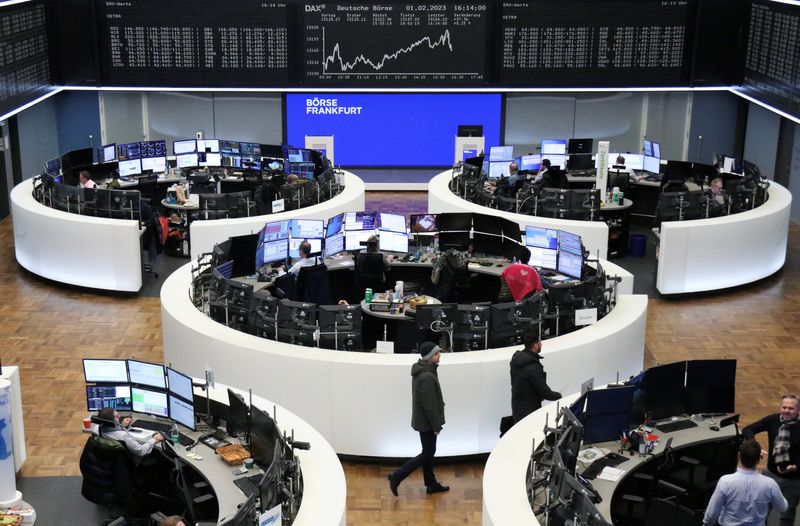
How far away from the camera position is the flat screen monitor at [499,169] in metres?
16.9

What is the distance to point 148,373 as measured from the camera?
28.0ft

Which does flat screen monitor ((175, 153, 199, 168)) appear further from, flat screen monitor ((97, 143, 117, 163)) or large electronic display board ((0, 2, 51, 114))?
large electronic display board ((0, 2, 51, 114))

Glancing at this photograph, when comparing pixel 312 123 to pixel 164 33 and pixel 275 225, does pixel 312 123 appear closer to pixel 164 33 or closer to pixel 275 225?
pixel 164 33

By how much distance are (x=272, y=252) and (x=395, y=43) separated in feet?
24.1

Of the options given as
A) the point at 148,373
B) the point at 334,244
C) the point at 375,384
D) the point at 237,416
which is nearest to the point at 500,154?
the point at 334,244

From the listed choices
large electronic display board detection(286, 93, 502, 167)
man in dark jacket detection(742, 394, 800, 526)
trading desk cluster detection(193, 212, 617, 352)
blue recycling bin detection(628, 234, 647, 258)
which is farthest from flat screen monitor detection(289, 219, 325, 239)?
large electronic display board detection(286, 93, 502, 167)

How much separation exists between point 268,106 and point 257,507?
13.7m

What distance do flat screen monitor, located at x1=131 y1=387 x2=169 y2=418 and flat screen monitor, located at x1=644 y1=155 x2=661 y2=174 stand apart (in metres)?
11.0

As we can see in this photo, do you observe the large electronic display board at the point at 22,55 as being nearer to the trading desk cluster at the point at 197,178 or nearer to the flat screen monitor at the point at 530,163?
the trading desk cluster at the point at 197,178

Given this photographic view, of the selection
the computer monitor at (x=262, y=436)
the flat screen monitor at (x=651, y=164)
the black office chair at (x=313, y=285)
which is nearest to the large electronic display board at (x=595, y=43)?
the flat screen monitor at (x=651, y=164)

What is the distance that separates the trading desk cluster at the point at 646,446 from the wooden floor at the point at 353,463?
1317 millimetres

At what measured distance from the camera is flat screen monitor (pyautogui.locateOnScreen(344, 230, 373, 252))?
12.9m

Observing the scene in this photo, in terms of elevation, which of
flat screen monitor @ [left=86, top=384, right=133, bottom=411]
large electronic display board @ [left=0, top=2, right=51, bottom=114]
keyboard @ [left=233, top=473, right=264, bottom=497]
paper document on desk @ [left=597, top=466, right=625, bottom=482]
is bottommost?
paper document on desk @ [left=597, top=466, right=625, bottom=482]

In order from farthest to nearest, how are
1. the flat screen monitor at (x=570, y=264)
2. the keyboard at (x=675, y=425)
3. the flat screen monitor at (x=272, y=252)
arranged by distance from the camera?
1. the flat screen monitor at (x=272, y=252)
2. the flat screen monitor at (x=570, y=264)
3. the keyboard at (x=675, y=425)
